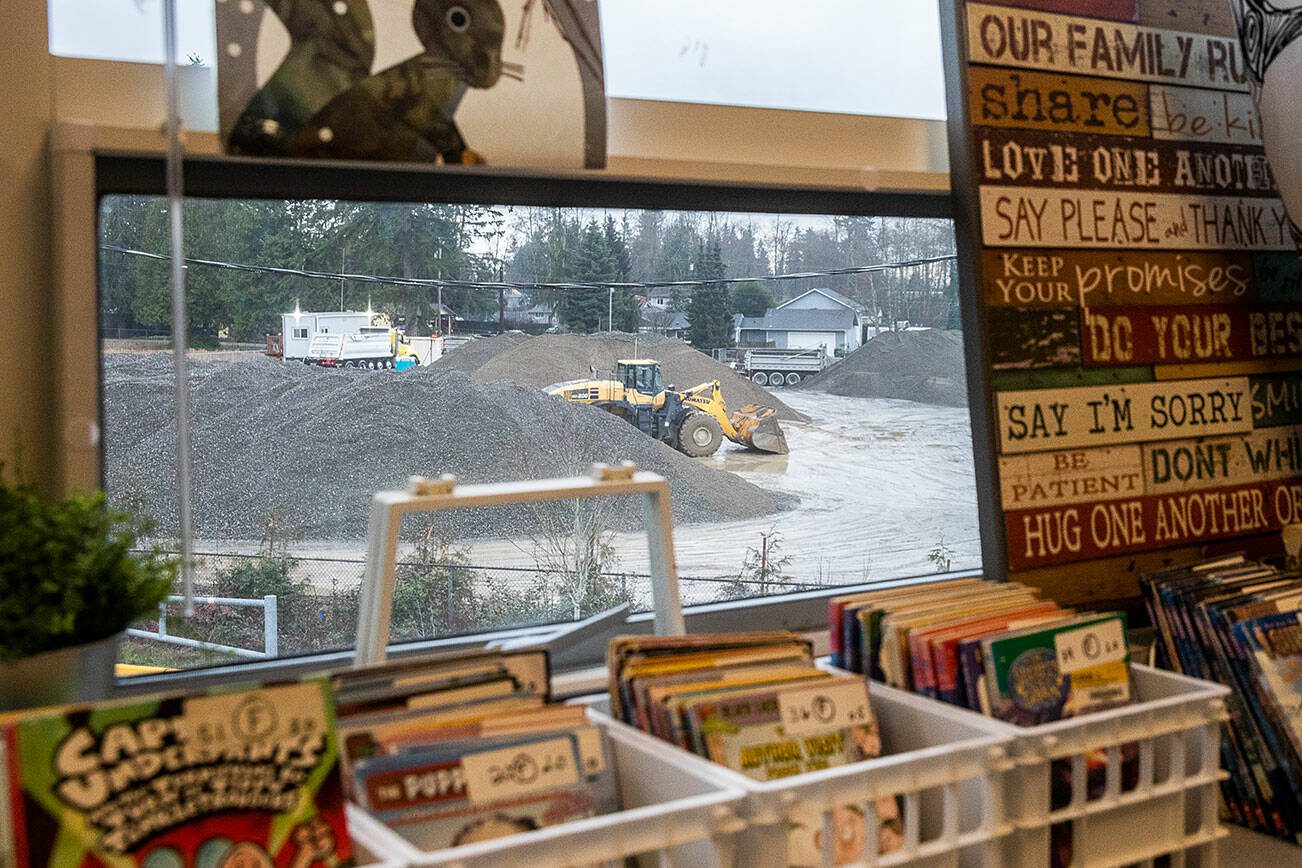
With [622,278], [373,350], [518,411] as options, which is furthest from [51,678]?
[622,278]

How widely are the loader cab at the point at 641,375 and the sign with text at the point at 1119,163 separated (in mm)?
670

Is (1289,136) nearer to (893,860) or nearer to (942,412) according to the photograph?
(942,412)

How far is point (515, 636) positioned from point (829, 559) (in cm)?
65

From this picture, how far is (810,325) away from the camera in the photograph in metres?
2.11

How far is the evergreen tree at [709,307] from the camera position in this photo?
6.47ft

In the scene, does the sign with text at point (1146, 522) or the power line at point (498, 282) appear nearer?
the power line at point (498, 282)

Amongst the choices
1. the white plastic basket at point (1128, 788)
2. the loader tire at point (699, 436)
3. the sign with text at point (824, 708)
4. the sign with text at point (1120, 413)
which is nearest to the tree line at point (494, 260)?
the loader tire at point (699, 436)

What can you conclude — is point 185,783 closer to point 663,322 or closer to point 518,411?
point 518,411

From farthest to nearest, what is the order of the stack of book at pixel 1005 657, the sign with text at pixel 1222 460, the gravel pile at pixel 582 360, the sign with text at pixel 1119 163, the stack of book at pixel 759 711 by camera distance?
the sign with text at pixel 1222 460 < the sign with text at pixel 1119 163 < the gravel pile at pixel 582 360 < the stack of book at pixel 1005 657 < the stack of book at pixel 759 711

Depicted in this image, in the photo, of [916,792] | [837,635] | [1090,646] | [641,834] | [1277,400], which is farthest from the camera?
[1277,400]

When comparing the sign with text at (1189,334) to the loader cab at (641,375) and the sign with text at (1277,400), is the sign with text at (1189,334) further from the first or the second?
the loader cab at (641,375)

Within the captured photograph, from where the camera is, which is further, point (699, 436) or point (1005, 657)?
point (699, 436)

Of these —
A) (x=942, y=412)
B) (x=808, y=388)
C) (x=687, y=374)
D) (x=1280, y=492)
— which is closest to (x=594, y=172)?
(x=687, y=374)

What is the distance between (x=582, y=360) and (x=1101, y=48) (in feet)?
3.75
